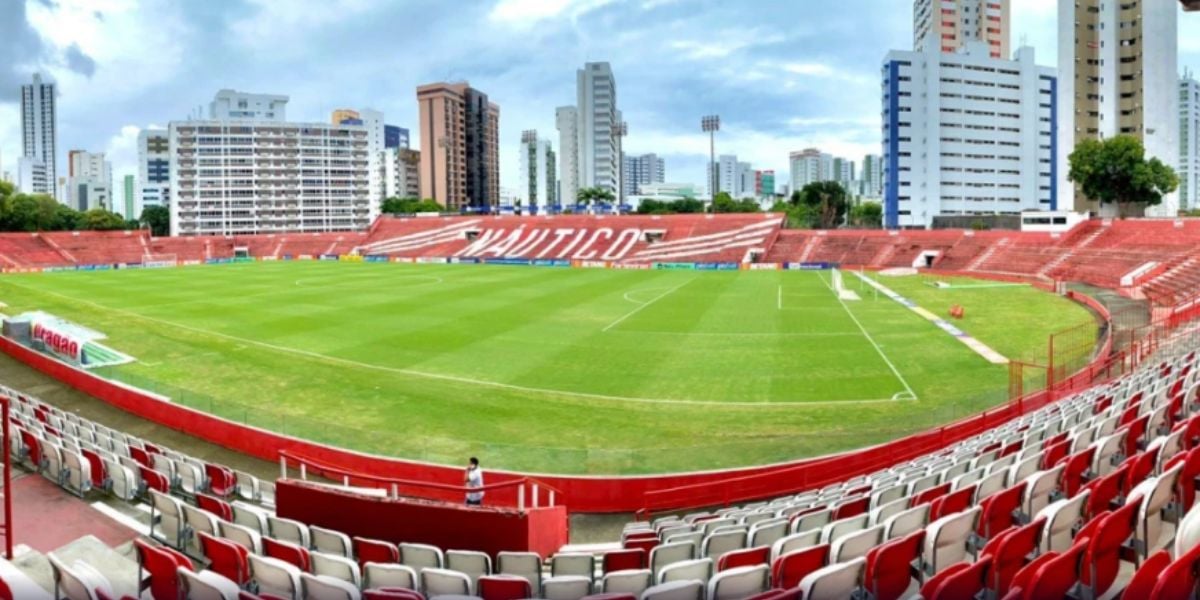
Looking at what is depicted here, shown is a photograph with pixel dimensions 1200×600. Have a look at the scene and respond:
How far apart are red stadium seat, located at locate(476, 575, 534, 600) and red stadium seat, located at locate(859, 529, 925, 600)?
2112 millimetres

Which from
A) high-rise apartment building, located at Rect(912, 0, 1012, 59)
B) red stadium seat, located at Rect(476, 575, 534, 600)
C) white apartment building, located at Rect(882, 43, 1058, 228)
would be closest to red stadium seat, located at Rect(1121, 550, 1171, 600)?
red stadium seat, located at Rect(476, 575, 534, 600)

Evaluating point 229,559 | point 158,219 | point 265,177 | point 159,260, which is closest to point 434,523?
point 229,559

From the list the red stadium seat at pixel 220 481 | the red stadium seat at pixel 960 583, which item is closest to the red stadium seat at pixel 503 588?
the red stadium seat at pixel 960 583

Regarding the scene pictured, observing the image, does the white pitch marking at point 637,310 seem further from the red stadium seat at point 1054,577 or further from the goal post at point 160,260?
the goal post at point 160,260

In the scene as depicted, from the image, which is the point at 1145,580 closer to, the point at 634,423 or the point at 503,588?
the point at 503,588

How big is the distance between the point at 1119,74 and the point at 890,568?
5044 inches

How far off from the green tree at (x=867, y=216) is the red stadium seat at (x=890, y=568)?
142 m

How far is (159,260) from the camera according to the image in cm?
9988

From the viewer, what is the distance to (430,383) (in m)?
26.1

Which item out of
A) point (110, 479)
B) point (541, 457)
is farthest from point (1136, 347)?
point (110, 479)

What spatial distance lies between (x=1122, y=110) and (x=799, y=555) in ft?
420

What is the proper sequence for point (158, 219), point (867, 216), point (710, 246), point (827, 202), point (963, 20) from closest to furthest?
point (710, 246), point (827, 202), point (867, 216), point (963, 20), point (158, 219)

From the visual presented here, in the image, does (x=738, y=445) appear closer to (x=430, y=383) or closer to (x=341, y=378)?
(x=430, y=383)

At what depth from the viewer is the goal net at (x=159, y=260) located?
3812 inches
